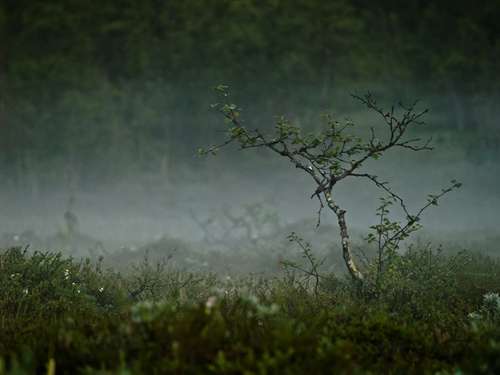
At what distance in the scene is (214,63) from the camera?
2789 centimetres

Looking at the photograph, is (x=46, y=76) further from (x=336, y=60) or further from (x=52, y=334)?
(x=52, y=334)

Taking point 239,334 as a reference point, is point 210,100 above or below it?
above

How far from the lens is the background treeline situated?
26.0 m

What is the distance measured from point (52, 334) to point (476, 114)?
96.5 ft

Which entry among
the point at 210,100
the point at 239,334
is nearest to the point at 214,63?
the point at 210,100

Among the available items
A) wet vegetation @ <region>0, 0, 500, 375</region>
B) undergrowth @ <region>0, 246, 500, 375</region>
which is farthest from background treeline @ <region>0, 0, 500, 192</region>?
A: undergrowth @ <region>0, 246, 500, 375</region>

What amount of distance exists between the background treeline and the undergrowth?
73.7 feet

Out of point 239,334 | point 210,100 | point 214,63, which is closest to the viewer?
point 239,334

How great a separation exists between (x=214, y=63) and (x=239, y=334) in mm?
26213

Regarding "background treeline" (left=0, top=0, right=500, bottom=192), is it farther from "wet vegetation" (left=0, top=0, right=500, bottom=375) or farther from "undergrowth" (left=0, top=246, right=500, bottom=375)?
"undergrowth" (left=0, top=246, right=500, bottom=375)

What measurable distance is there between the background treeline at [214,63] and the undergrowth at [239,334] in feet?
73.7

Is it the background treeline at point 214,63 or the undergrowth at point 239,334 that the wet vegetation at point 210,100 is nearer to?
the background treeline at point 214,63

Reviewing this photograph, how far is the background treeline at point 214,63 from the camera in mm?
26031

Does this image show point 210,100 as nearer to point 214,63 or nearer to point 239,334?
point 214,63
